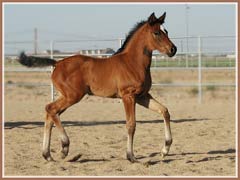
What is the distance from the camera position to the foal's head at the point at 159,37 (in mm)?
6852

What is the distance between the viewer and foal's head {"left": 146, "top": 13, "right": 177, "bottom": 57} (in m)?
6.85

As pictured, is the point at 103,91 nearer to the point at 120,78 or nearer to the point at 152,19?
the point at 120,78

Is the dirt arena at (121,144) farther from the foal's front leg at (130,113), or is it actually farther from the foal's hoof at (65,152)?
the foal's front leg at (130,113)

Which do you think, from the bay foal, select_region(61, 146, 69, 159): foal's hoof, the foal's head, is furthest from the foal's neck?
select_region(61, 146, 69, 159): foal's hoof

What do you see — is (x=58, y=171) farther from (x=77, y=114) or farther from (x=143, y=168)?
(x=77, y=114)

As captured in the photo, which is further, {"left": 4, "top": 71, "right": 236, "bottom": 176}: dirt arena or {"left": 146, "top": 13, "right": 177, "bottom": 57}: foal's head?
{"left": 146, "top": 13, "right": 177, "bottom": 57}: foal's head

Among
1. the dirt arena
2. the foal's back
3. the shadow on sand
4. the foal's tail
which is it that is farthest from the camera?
the shadow on sand

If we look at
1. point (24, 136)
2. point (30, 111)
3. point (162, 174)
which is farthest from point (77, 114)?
point (162, 174)

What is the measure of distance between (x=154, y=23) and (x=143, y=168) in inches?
82.2

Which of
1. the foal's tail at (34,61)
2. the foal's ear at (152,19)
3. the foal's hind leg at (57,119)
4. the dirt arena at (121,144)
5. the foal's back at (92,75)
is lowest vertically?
the dirt arena at (121,144)

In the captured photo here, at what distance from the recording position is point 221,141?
8539 millimetres

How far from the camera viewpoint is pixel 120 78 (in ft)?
22.6

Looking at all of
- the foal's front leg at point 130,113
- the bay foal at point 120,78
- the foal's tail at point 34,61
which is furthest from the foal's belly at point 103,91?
the foal's tail at point 34,61

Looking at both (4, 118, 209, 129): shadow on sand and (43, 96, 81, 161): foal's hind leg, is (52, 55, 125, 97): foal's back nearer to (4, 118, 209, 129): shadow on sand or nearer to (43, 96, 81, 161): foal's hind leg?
(43, 96, 81, 161): foal's hind leg
